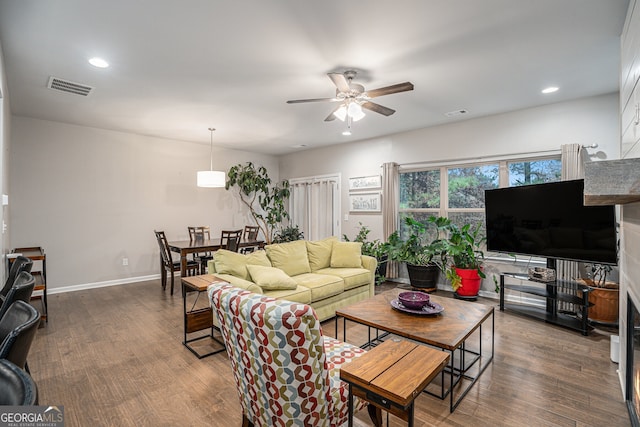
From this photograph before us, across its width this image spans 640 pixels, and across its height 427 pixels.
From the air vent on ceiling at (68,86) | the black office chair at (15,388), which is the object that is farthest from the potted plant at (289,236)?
the black office chair at (15,388)

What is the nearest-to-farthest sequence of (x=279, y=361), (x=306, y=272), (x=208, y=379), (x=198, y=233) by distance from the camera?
1. (x=279, y=361)
2. (x=208, y=379)
3. (x=306, y=272)
4. (x=198, y=233)

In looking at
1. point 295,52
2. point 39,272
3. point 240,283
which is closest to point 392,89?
point 295,52

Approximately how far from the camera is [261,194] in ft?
25.6

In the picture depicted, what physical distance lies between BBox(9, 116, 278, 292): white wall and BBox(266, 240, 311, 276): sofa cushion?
3389 mm

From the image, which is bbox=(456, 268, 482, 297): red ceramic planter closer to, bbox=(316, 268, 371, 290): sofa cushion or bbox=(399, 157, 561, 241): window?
bbox=(399, 157, 561, 241): window

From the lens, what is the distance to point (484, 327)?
139 inches

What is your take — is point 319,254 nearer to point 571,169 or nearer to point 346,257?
point 346,257

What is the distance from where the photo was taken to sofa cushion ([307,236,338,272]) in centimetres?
422

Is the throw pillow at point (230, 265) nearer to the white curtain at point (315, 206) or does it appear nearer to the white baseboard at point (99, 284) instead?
the white baseboard at point (99, 284)

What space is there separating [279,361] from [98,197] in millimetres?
5569

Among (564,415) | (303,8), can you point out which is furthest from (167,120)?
(564,415)

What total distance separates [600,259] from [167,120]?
5963 millimetres

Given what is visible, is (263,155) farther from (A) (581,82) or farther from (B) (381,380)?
(B) (381,380)

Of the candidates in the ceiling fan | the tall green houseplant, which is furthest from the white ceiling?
the tall green houseplant
